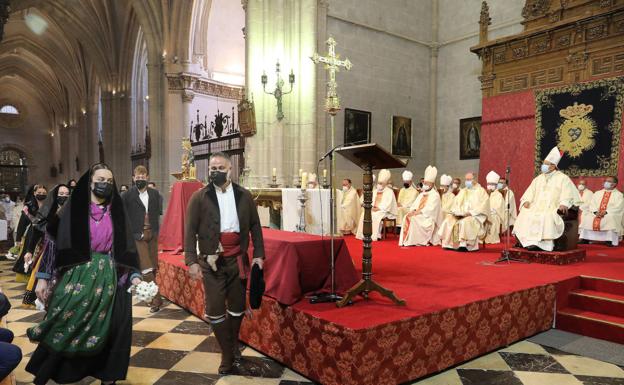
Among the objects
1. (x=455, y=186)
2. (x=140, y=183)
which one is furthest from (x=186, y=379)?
(x=455, y=186)

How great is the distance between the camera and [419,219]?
8.36 metres

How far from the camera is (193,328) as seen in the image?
491 centimetres

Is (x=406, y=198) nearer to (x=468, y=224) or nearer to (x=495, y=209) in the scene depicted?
(x=495, y=209)

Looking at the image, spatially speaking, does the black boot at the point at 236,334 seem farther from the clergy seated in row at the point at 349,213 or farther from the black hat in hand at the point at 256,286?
the clergy seated in row at the point at 349,213

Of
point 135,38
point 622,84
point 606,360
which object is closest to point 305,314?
point 606,360

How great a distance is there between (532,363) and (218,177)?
3.14 metres

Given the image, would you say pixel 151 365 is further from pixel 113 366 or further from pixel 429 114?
pixel 429 114

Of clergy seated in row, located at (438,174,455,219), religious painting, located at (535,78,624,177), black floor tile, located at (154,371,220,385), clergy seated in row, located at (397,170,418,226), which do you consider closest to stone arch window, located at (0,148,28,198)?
clergy seated in row, located at (397,170,418,226)

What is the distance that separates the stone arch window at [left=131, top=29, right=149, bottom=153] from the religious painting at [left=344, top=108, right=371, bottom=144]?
14.1 m

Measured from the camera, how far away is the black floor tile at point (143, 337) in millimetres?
4434

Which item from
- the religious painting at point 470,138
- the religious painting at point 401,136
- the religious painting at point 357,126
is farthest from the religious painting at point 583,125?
the religious painting at point 357,126

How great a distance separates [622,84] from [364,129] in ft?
19.1

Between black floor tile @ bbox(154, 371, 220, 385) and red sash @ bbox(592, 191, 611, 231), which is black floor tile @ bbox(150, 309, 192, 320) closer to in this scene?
black floor tile @ bbox(154, 371, 220, 385)

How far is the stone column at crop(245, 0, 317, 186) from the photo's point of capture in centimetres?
1088
